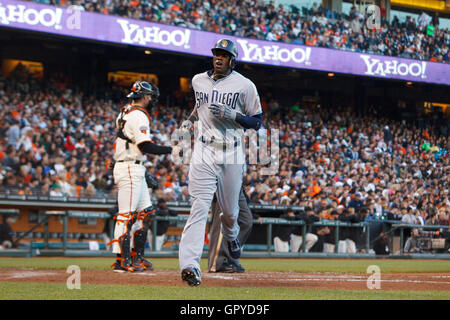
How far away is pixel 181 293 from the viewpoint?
5.48 metres

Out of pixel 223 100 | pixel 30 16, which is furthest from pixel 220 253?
pixel 30 16

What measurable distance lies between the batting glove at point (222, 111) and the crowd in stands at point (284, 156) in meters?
7.15

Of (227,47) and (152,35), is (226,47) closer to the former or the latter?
(227,47)

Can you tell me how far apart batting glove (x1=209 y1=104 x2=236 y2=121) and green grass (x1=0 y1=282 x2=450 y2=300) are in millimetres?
1438

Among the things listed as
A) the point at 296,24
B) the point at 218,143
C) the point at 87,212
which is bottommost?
the point at 87,212

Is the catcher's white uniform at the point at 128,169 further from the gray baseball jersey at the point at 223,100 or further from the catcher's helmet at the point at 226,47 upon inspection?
the catcher's helmet at the point at 226,47

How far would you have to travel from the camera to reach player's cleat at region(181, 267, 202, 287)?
5928 mm

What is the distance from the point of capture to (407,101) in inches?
1275

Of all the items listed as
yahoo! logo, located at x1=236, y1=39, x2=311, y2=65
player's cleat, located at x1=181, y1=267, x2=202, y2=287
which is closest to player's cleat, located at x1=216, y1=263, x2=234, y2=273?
player's cleat, located at x1=181, y1=267, x2=202, y2=287

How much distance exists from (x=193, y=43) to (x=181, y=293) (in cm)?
1788

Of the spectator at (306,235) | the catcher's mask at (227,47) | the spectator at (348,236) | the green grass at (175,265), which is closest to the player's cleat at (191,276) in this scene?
the catcher's mask at (227,47)

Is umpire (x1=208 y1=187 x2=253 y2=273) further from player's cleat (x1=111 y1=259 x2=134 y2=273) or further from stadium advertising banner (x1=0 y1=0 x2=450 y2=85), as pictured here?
stadium advertising banner (x1=0 y1=0 x2=450 y2=85)

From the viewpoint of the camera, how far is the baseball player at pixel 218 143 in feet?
19.9
